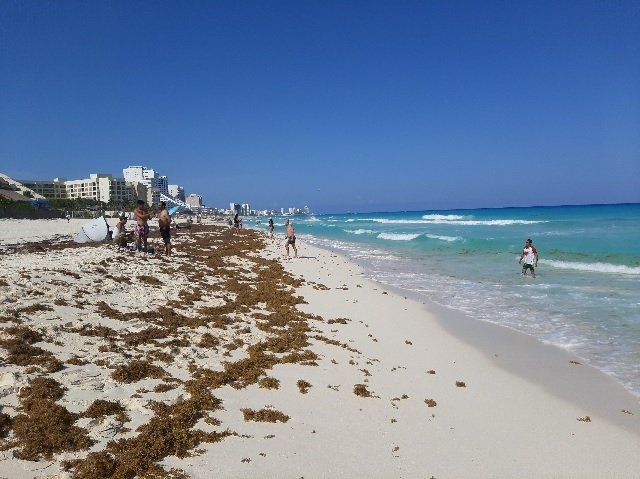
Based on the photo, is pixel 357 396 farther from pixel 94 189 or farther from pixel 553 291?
pixel 94 189

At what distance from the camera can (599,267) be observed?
20375 millimetres

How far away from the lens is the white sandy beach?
440 cm

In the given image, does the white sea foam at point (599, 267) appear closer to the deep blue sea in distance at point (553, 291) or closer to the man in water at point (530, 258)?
the deep blue sea in distance at point (553, 291)

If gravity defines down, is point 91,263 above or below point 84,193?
below

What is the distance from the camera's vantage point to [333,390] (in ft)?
20.4

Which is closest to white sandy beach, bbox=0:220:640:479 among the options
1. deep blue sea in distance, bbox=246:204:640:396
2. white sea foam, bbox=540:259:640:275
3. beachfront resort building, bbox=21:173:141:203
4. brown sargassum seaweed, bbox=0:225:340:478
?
brown sargassum seaweed, bbox=0:225:340:478

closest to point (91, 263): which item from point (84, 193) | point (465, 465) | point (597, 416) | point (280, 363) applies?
point (280, 363)

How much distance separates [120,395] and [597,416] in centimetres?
643

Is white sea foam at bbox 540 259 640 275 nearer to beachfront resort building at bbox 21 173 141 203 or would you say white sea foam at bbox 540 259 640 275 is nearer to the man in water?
the man in water

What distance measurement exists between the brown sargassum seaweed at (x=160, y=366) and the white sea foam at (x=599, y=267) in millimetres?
15563

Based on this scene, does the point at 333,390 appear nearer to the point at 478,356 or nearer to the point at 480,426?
the point at 480,426

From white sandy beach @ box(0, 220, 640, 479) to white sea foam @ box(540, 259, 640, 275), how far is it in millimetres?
12518

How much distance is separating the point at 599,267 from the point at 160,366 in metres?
21.4

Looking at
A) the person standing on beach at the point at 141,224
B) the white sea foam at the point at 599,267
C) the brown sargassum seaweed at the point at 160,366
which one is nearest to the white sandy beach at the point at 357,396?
the brown sargassum seaweed at the point at 160,366
